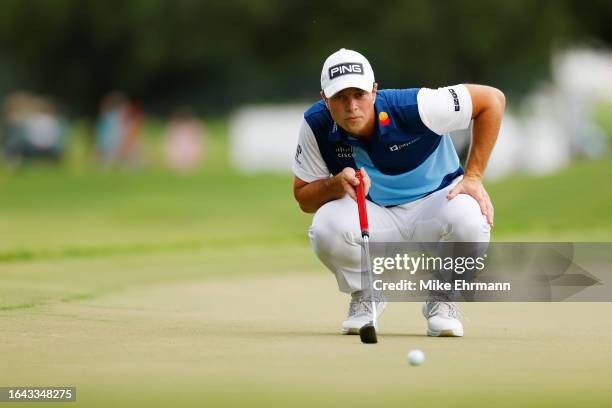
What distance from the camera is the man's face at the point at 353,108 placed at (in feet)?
22.5

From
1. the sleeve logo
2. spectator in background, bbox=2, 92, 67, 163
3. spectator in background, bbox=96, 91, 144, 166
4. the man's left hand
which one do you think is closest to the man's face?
the sleeve logo

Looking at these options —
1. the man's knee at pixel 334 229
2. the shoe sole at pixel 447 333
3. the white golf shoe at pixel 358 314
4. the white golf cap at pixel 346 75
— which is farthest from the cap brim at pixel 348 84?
the shoe sole at pixel 447 333

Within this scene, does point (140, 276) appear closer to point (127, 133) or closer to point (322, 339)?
point (322, 339)

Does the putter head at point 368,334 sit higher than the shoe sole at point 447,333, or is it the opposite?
the shoe sole at point 447,333

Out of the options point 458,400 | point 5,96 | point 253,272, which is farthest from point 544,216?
point 5,96

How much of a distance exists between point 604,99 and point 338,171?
63.7 m

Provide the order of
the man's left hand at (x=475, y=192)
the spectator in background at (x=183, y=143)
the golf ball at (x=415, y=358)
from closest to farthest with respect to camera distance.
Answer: the golf ball at (x=415, y=358)
the man's left hand at (x=475, y=192)
the spectator in background at (x=183, y=143)

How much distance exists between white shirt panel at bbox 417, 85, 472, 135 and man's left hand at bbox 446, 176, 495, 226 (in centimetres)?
31

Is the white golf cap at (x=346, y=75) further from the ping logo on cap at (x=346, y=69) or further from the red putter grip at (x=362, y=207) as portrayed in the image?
the red putter grip at (x=362, y=207)

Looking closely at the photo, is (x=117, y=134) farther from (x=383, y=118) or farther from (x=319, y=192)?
(x=383, y=118)

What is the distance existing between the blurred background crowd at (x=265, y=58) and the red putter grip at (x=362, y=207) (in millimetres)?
23898

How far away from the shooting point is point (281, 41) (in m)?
35.3

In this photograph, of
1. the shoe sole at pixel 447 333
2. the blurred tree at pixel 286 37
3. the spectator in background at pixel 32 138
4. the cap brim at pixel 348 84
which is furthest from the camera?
the spectator in background at pixel 32 138

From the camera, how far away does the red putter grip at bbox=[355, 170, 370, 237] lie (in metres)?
6.99
